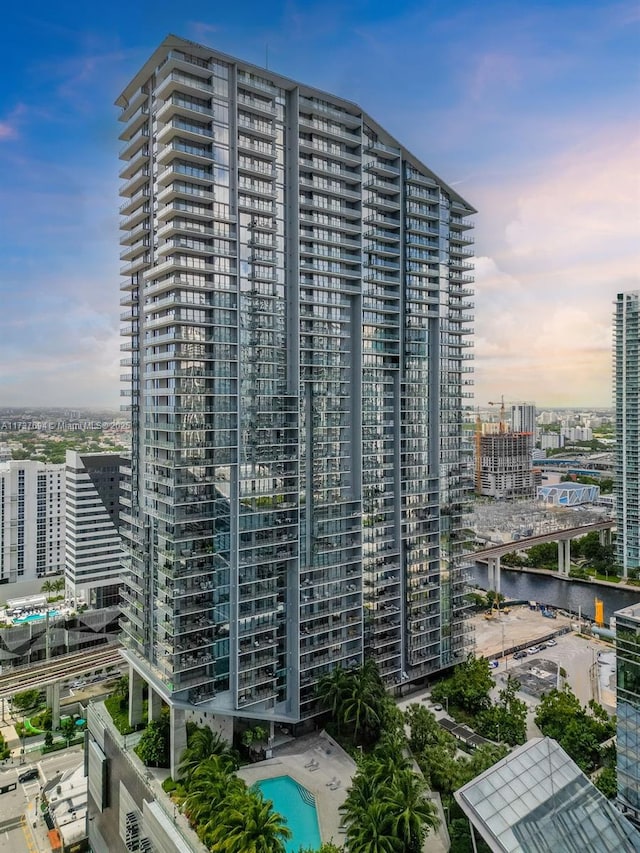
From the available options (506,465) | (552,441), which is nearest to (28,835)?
(506,465)

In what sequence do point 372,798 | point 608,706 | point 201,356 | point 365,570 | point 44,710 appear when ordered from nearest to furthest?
1. point 372,798
2. point 201,356
3. point 365,570
4. point 608,706
5. point 44,710

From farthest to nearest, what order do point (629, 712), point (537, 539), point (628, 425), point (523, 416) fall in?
point (523, 416) < point (537, 539) < point (628, 425) < point (629, 712)

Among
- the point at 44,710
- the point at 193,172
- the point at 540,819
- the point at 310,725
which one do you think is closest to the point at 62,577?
the point at 44,710

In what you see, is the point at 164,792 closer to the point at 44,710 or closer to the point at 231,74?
the point at 44,710

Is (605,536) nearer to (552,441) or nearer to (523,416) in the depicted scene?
(523,416)

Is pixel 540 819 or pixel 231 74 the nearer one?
pixel 540 819

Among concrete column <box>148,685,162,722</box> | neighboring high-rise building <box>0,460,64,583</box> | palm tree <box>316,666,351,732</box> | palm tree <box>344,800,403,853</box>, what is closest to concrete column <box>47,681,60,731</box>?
concrete column <box>148,685,162,722</box>

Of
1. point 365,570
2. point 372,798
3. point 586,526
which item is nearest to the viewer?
point 372,798
